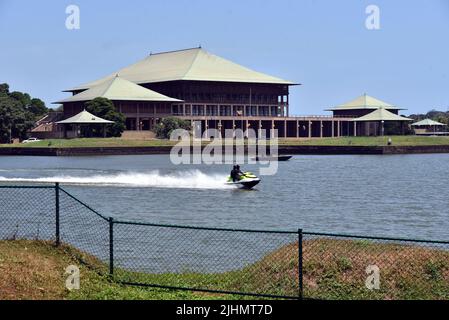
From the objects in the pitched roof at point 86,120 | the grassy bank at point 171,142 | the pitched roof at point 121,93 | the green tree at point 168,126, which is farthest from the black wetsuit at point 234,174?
the pitched roof at point 121,93

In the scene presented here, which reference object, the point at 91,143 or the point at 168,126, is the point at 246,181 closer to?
the point at 91,143

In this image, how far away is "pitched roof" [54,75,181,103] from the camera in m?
184

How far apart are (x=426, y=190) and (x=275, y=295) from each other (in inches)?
2300

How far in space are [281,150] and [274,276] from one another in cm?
14252

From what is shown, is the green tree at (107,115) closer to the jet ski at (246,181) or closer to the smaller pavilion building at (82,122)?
the smaller pavilion building at (82,122)

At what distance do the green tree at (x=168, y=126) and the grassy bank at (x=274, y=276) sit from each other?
151 meters

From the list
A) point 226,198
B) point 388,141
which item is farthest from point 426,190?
point 388,141

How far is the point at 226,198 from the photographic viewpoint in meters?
60.5

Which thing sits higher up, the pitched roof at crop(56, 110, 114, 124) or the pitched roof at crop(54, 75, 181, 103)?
the pitched roof at crop(54, 75, 181, 103)

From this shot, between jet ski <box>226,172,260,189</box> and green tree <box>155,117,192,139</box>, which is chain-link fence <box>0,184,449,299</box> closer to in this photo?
jet ski <box>226,172,260,189</box>

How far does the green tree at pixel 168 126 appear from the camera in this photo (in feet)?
568

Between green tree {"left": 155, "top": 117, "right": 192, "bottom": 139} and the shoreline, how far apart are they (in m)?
14.9

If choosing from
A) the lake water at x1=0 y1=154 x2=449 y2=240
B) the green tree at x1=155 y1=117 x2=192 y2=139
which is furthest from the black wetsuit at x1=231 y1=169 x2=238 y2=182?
the green tree at x1=155 y1=117 x2=192 y2=139
